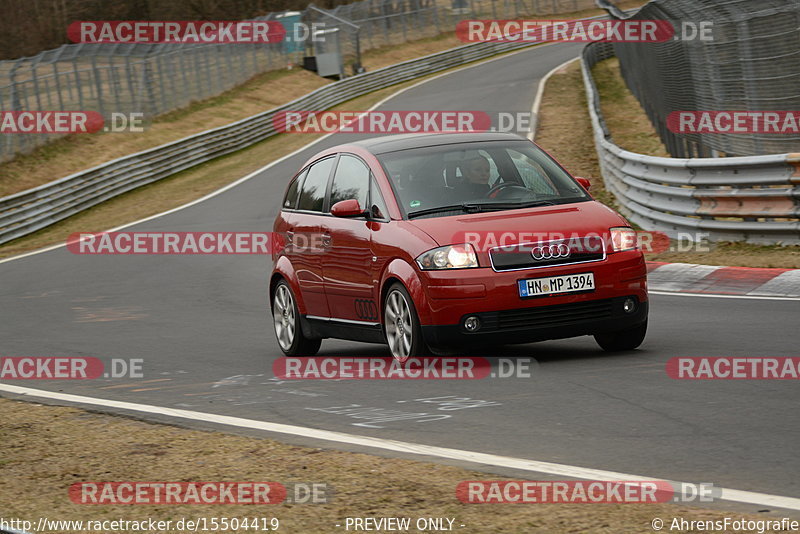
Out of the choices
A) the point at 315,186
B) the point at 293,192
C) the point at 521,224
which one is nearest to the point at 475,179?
the point at 521,224

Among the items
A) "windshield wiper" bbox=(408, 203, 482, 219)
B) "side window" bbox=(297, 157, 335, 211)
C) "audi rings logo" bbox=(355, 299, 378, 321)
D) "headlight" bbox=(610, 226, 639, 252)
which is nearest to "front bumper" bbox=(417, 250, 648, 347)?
"headlight" bbox=(610, 226, 639, 252)

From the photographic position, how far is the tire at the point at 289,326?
11109 millimetres

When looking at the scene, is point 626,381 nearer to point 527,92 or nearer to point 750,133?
point 750,133

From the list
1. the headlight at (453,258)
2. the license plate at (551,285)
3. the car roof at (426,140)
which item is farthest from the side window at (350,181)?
the license plate at (551,285)

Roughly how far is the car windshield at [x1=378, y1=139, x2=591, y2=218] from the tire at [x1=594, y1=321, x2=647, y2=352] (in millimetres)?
1017

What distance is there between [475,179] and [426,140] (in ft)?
2.34

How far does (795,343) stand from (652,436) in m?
3.10

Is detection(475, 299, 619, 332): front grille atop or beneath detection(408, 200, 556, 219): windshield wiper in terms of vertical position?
beneath

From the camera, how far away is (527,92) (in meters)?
44.2

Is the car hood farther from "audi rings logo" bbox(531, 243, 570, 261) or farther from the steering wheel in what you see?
the steering wheel

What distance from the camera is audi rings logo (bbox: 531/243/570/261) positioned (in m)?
8.79

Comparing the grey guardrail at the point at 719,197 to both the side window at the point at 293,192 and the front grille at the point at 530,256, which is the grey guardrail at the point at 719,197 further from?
the front grille at the point at 530,256

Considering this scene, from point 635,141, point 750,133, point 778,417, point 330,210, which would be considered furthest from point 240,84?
point 778,417

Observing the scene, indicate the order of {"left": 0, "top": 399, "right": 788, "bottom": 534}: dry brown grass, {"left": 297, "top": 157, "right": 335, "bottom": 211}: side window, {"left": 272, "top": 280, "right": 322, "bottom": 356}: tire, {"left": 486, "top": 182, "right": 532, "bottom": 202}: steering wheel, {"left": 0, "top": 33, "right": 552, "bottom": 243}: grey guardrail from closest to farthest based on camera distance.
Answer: {"left": 0, "top": 399, "right": 788, "bottom": 534}: dry brown grass, {"left": 486, "top": 182, "right": 532, "bottom": 202}: steering wheel, {"left": 297, "top": 157, "right": 335, "bottom": 211}: side window, {"left": 272, "top": 280, "right": 322, "bottom": 356}: tire, {"left": 0, "top": 33, "right": 552, "bottom": 243}: grey guardrail
